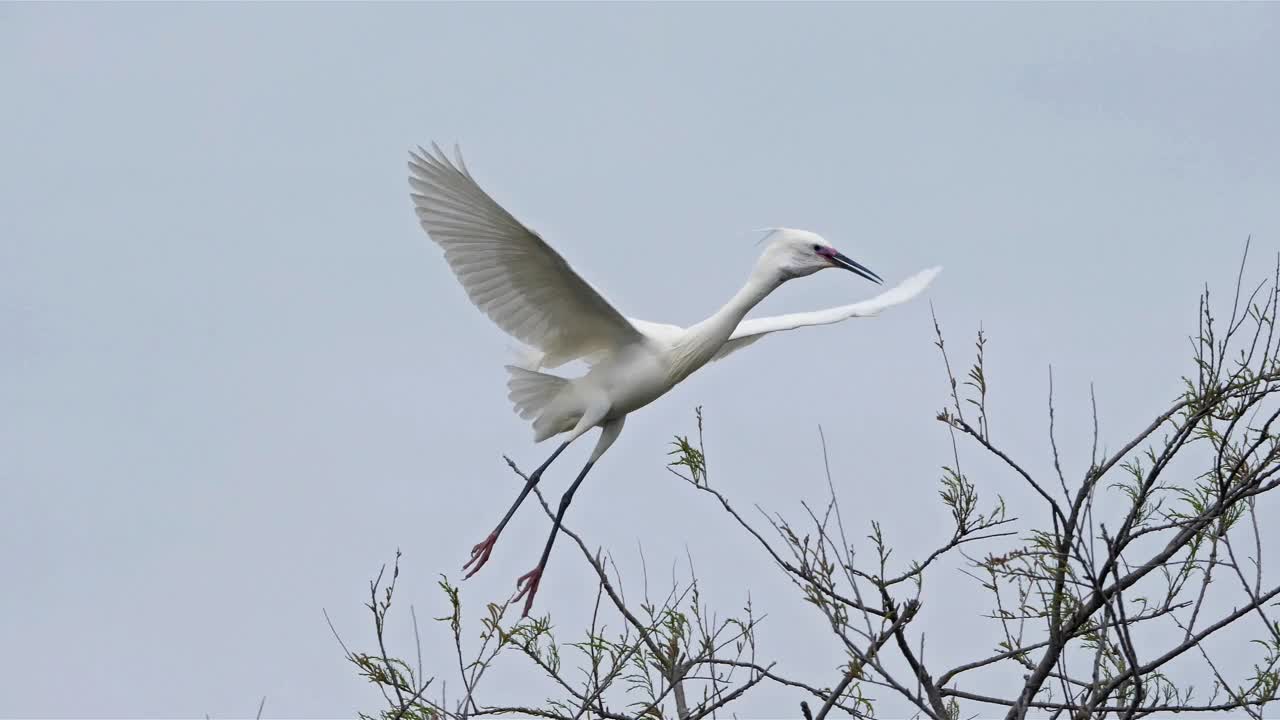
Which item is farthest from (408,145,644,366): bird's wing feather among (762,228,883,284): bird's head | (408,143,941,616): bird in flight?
(762,228,883,284): bird's head

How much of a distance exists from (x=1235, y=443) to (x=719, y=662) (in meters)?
1.60

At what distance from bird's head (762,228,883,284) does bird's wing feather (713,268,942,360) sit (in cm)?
56

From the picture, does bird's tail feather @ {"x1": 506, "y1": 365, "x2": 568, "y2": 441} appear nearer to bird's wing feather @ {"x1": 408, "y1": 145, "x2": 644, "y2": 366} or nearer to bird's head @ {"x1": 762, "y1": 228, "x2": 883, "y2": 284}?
bird's wing feather @ {"x1": 408, "y1": 145, "x2": 644, "y2": 366}

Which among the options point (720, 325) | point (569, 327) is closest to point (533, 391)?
point (569, 327)

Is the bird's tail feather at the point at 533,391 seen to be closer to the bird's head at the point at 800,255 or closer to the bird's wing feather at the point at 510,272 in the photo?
the bird's wing feather at the point at 510,272

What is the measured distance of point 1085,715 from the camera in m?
3.99

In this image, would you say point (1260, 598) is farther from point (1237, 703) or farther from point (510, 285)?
point (510, 285)

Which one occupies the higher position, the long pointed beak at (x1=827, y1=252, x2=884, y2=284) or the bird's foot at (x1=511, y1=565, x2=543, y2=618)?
the long pointed beak at (x1=827, y1=252, x2=884, y2=284)

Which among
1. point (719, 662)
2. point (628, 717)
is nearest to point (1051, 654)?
point (719, 662)

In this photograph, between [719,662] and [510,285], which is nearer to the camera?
[719,662]

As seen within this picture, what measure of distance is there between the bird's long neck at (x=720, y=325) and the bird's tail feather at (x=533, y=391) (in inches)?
21.6

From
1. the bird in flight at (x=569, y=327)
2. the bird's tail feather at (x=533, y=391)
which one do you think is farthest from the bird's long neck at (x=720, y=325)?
the bird's tail feather at (x=533, y=391)

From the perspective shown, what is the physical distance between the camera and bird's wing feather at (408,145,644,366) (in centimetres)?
608

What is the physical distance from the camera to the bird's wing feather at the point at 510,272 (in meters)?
6.08
